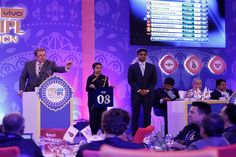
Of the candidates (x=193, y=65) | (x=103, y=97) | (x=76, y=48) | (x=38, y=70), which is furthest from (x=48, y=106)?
(x=193, y=65)

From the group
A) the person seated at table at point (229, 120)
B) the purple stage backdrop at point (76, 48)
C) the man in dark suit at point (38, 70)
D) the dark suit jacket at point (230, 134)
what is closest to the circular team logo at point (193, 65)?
the purple stage backdrop at point (76, 48)

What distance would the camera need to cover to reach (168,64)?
10.9 metres

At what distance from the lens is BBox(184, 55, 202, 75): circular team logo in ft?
36.2

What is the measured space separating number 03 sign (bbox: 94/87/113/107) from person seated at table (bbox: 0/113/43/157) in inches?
201

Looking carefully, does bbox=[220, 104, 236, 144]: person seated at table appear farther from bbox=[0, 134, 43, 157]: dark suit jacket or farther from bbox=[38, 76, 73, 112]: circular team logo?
bbox=[38, 76, 73, 112]: circular team logo

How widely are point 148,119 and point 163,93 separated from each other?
80 centimetres

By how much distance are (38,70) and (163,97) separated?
296cm

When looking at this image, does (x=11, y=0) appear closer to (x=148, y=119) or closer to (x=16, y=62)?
(x=16, y=62)

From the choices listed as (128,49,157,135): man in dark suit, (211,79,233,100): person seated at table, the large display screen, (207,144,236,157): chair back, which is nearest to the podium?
(128,49,157,135): man in dark suit

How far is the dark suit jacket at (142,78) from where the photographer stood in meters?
8.83

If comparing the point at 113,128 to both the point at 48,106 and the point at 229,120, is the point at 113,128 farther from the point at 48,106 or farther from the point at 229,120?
the point at 48,106

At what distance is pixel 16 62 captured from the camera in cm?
975

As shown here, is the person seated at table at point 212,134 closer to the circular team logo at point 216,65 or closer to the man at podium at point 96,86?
the man at podium at point 96,86

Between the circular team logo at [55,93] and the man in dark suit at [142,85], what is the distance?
2.57 metres
